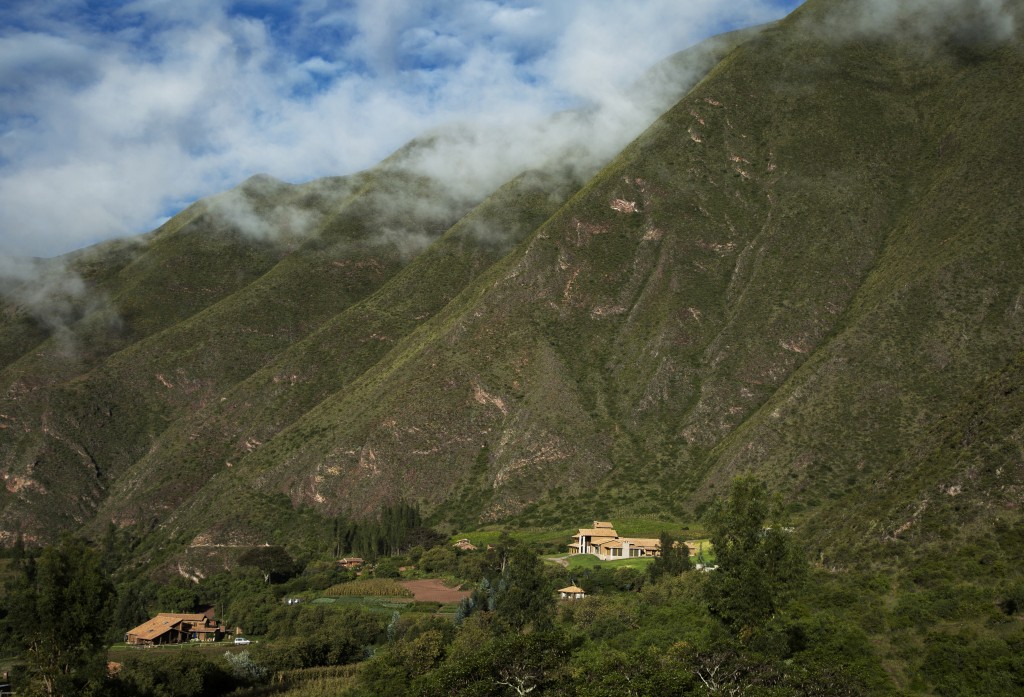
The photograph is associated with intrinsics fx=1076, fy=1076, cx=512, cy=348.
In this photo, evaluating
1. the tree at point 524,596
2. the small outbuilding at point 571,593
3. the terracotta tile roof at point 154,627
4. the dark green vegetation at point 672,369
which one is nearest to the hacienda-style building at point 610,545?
the dark green vegetation at point 672,369

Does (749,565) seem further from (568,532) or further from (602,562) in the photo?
(568,532)

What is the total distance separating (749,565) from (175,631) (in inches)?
2317

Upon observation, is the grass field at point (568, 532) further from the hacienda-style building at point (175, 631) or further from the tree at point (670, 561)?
the hacienda-style building at point (175, 631)

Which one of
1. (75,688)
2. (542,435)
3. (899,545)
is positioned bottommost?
(75,688)

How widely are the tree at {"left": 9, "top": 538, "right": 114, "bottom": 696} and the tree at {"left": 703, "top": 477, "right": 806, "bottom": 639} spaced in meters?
37.5

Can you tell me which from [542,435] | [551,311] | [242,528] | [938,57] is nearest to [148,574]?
[242,528]

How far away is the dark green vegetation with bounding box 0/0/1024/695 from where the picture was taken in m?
108

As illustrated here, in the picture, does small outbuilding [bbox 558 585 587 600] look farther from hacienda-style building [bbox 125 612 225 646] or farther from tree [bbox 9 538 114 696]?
tree [bbox 9 538 114 696]

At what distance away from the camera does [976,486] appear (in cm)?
6350

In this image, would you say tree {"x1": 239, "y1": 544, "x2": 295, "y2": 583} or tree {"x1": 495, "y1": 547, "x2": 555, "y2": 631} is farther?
tree {"x1": 239, "y1": 544, "x2": 295, "y2": 583}

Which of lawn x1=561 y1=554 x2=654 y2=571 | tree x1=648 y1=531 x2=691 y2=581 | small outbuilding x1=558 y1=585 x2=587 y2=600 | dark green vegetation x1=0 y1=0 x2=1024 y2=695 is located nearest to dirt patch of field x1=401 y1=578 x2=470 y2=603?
dark green vegetation x1=0 y1=0 x2=1024 y2=695

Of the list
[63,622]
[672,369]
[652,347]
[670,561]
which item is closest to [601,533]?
[670,561]

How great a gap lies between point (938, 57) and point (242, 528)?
126944mm

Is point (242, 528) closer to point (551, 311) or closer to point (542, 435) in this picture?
point (542, 435)
